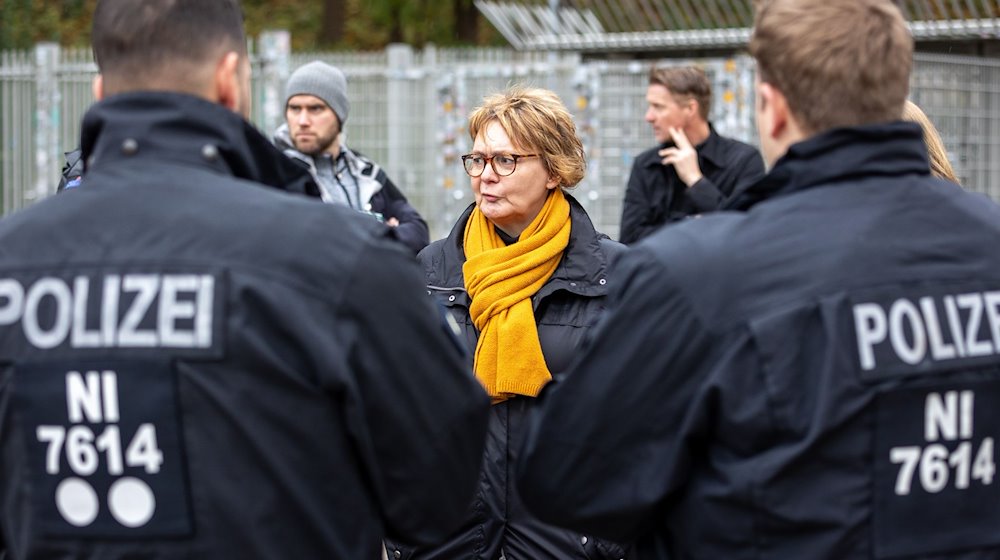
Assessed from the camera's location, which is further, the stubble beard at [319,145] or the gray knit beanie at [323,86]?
the gray knit beanie at [323,86]

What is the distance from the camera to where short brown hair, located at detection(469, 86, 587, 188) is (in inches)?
166

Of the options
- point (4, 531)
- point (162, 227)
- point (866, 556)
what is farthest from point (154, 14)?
point (866, 556)

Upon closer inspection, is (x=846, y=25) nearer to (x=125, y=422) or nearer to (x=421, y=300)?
(x=421, y=300)

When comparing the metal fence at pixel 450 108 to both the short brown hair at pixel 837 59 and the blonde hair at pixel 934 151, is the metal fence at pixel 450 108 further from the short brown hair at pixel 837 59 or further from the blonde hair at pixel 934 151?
the short brown hair at pixel 837 59

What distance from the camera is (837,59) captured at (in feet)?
7.88

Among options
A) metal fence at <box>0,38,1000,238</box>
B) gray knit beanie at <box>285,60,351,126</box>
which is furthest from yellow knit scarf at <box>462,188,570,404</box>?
metal fence at <box>0,38,1000,238</box>

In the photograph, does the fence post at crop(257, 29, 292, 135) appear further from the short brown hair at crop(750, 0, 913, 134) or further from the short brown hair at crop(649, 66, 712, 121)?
the short brown hair at crop(750, 0, 913, 134)

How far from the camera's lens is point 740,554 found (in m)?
2.41

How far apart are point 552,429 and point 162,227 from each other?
0.79m

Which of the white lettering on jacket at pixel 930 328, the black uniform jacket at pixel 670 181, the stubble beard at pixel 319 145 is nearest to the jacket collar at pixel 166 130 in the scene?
the white lettering on jacket at pixel 930 328

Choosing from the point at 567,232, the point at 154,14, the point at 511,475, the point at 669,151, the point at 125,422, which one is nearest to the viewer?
the point at 125,422

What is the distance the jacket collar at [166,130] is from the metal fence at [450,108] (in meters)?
6.14

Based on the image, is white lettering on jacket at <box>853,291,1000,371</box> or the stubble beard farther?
the stubble beard

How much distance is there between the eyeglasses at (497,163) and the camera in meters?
4.18
